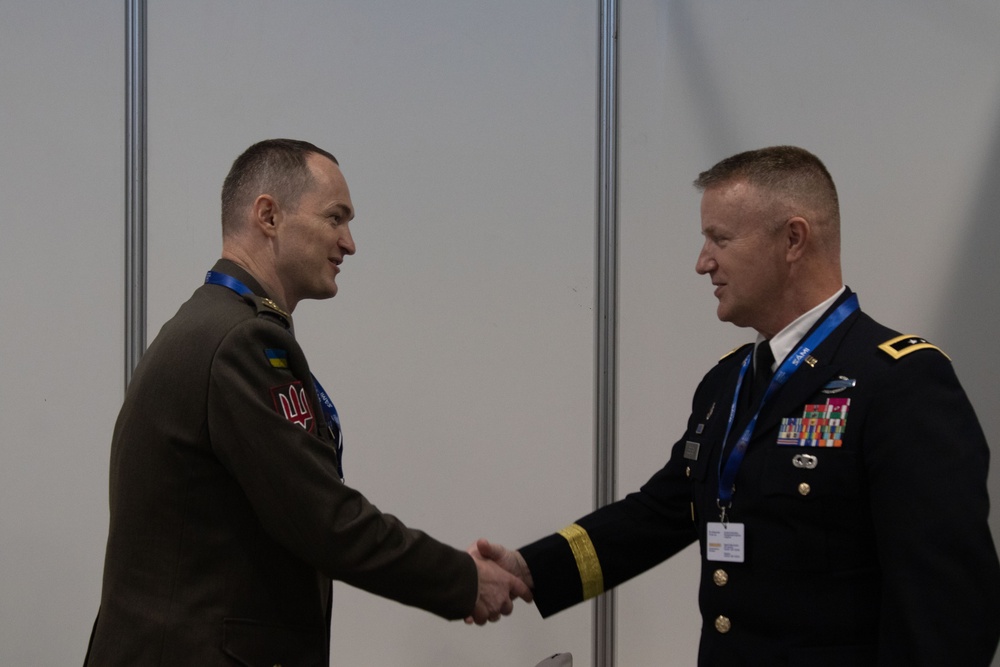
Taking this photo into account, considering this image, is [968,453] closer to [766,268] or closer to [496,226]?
[766,268]

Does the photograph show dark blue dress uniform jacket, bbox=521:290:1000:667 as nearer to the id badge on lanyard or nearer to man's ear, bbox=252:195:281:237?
the id badge on lanyard

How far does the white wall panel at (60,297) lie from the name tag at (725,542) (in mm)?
2213

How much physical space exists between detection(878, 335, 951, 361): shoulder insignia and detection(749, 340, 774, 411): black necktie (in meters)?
0.22

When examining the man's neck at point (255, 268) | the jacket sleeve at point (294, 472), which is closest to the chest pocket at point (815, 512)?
the jacket sleeve at point (294, 472)

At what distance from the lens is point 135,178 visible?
3188 millimetres

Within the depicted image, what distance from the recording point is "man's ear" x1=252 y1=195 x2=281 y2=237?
1.85 meters

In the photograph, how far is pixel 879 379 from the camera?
5.10ft

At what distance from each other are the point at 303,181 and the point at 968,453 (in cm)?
124

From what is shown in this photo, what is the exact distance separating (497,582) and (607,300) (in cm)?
110

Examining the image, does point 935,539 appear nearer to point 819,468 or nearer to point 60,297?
point 819,468

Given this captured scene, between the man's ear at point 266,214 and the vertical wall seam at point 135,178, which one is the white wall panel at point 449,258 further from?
the man's ear at point 266,214

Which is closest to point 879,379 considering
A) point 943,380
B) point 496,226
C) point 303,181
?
point 943,380

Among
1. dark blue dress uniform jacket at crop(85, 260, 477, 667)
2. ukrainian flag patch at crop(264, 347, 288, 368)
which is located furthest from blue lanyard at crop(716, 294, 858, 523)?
ukrainian flag patch at crop(264, 347, 288, 368)

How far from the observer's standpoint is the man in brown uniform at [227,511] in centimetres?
154
